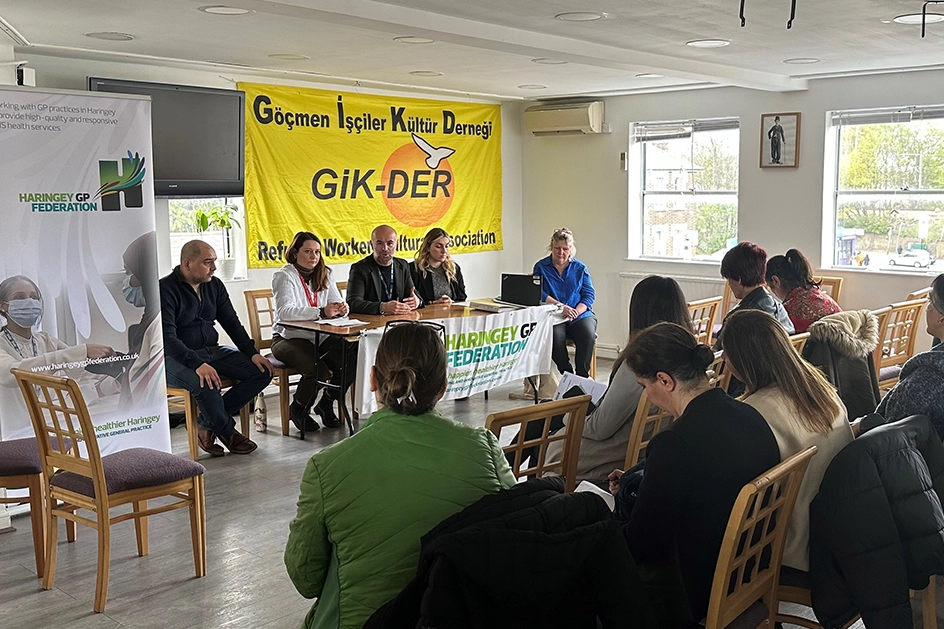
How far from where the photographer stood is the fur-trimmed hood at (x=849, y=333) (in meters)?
3.64

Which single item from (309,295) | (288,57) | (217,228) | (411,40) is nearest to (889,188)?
(411,40)

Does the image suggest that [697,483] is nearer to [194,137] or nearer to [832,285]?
[194,137]

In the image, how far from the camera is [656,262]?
8.59 meters

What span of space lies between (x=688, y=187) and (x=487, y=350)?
3.21m

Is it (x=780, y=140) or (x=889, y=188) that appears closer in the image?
(x=889, y=188)

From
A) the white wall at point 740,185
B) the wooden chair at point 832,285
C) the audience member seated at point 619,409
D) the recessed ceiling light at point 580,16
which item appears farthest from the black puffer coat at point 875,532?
the wooden chair at point 832,285

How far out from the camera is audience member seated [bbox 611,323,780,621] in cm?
229

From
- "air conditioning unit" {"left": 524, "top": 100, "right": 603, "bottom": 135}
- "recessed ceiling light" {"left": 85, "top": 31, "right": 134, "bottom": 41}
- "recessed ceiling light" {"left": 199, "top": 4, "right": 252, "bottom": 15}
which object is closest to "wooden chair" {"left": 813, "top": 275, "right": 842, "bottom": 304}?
"air conditioning unit" {"left": 524, "top": 100, "right": 603, "bottom": 135}

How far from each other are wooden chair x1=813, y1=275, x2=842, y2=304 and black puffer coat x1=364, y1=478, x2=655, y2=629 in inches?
236

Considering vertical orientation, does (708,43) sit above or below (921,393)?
above

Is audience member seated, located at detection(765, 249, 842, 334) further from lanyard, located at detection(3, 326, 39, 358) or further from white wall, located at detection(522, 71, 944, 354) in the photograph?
lanyard, located at detection(3, 326, 39, 358)

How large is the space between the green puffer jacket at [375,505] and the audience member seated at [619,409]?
1257 mm

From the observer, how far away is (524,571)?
6.00 feet

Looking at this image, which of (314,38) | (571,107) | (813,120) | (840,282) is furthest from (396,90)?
(840,282)
